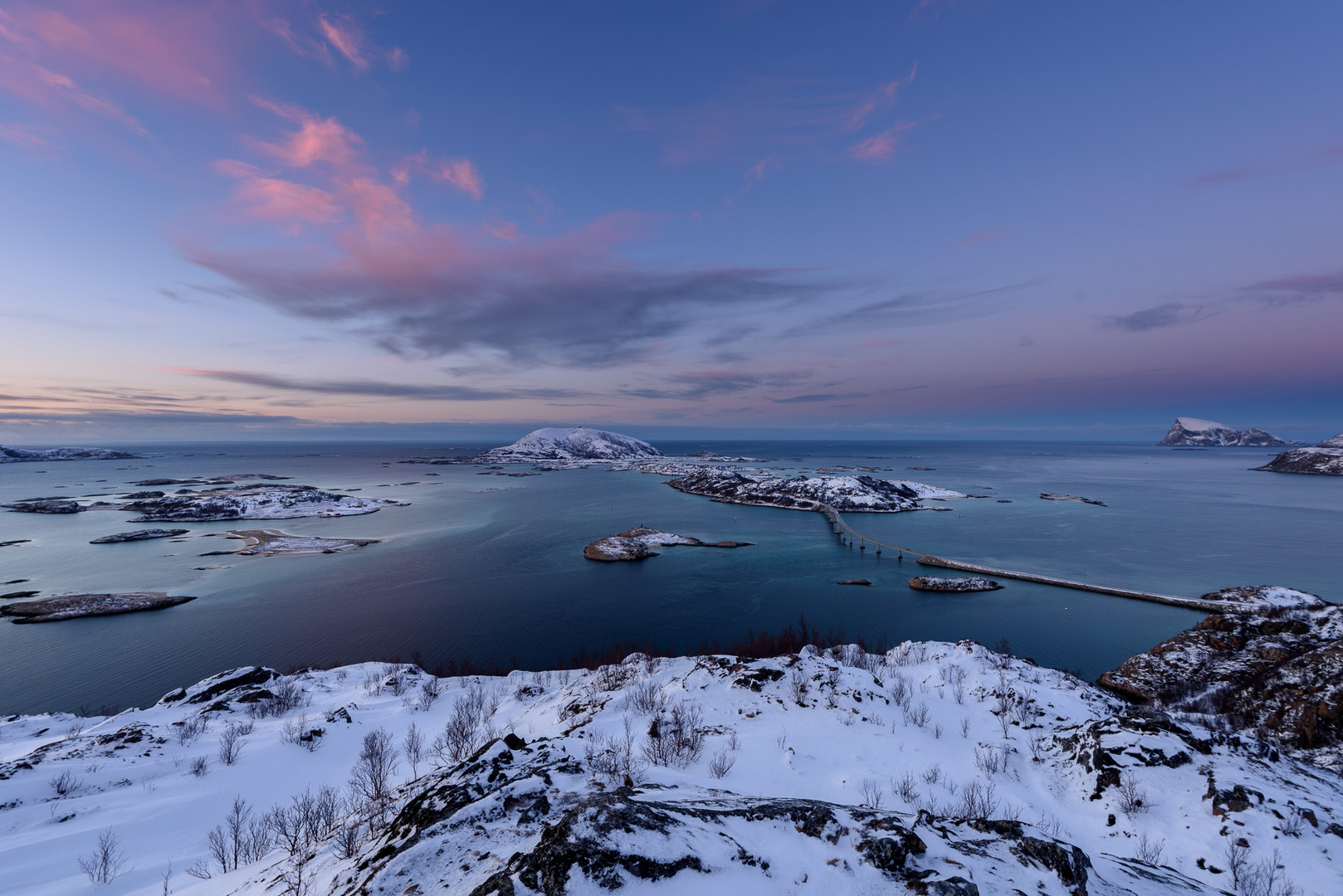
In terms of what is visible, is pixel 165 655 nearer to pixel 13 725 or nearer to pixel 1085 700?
pixel 13 725

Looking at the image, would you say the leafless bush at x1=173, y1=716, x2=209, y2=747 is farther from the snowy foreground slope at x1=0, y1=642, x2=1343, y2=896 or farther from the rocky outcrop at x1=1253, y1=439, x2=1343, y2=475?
the rocky outcrop at x1=1253, y1=439, x2=1343, y2=475

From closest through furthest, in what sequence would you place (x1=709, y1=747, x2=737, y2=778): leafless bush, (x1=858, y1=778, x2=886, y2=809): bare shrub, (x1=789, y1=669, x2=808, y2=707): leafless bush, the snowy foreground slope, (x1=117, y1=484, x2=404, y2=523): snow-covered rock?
the snowy foreground slope
(x1=858, y1=778, x2=886, y2=809): bare shrub
(x1=709, y1=747, x2=737, y2=778): leafless bush
(x1=789, y1=669, x2=808, y2=707): leafless bush
(x1=117, y1=484, x2=404, y2=523): snow-covered rock

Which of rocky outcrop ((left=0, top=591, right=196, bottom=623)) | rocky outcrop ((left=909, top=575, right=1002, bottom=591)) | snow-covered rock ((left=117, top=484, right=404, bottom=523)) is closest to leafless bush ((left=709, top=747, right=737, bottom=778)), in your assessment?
rocky outcrop ((left=909, top=575, right=1002, bottom=591))

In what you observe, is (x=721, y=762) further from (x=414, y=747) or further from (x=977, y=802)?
(x=414, y=747)

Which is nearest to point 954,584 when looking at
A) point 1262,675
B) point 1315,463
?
point 1262,675

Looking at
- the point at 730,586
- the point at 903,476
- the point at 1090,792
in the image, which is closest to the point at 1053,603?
the point at 730,586

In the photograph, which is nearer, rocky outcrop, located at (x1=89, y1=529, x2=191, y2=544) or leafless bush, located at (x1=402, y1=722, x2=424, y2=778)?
leafless bush, located at (x1=402, y1=722, x2=424, y2=778)

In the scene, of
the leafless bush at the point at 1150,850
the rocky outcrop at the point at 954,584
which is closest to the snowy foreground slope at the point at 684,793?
the leafless bush at the point at 1150,850

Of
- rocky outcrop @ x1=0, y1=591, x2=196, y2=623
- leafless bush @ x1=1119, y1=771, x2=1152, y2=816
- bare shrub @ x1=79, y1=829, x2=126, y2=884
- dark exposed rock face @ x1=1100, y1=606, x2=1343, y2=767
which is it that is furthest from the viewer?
rocky outcrop @ x1=0, y1=591, x2=196, y2=623
